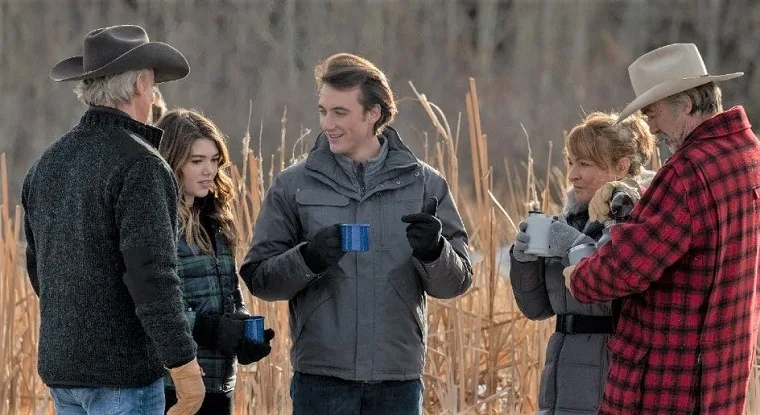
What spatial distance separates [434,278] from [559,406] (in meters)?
0.39

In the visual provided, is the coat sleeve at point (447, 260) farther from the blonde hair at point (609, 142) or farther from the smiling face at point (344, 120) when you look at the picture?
the blonde hair at point (609, 142)

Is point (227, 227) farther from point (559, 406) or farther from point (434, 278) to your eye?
point (559, 406)

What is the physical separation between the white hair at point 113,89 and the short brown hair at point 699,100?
1.06m

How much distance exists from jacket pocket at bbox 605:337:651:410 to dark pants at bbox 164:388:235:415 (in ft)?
2.88

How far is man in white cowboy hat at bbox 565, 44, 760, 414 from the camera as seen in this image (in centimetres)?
249

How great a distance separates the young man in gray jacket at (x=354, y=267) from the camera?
2.91 m

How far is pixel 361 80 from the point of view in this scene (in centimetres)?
302

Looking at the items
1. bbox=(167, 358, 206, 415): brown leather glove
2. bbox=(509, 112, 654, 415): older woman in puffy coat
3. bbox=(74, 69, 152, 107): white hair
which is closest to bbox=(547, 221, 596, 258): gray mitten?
bbox=(509, 112, 654, 415): older woman in puffy coat

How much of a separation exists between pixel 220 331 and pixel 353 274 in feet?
1.06

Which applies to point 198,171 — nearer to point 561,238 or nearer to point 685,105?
point 561,238

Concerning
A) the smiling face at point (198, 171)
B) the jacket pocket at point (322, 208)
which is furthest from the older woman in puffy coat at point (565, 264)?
the smiling face at point (198, 171)

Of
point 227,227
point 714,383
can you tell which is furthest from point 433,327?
point 714,383

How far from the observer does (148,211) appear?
2453 mm

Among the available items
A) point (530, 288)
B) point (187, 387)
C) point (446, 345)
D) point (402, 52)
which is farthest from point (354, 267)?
point (402, 52)
